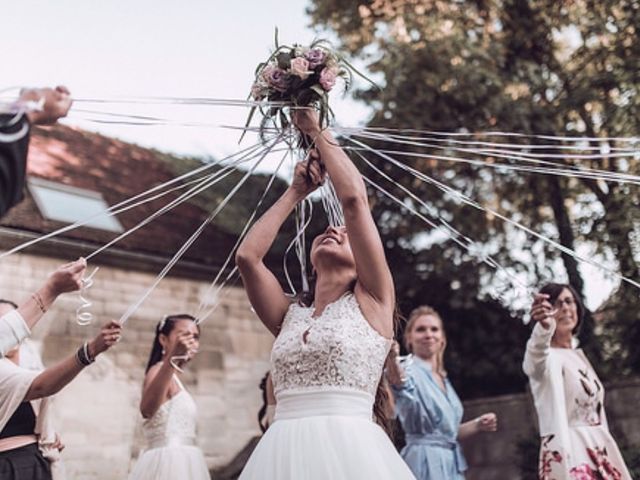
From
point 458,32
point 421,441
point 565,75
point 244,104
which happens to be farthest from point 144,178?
point 244,104

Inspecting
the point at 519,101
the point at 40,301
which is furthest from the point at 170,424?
the point at 519,101

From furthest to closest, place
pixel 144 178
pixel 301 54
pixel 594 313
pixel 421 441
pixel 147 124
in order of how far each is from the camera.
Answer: pixel 144 178 → pixel 594 313 → pixel 421 441 → pixel 301 54 → pixel 147 124

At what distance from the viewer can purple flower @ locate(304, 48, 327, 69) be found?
3.66 metres

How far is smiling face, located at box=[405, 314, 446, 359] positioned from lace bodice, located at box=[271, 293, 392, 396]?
100 inches

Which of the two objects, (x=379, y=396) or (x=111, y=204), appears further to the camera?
(x=111, y=204)

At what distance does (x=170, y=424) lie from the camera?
17.6 ft

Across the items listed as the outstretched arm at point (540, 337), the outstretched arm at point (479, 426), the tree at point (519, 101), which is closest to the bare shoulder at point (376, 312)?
the outstretched arm at point (540, 337)

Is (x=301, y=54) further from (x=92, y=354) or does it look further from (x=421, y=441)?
(x=421, y=441)

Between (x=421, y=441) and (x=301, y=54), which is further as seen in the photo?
(x=421, y=441)

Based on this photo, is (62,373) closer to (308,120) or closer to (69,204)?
(308,120)

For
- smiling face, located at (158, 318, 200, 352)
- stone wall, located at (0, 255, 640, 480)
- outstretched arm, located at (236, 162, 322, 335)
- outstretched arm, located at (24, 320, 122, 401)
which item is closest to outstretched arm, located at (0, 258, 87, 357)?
outstretched arm, located at (24, 320, 122, 401)

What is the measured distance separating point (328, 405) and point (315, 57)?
62.7 inches

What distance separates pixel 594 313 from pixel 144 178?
776cm

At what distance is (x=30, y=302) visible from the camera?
3570 millimetres
